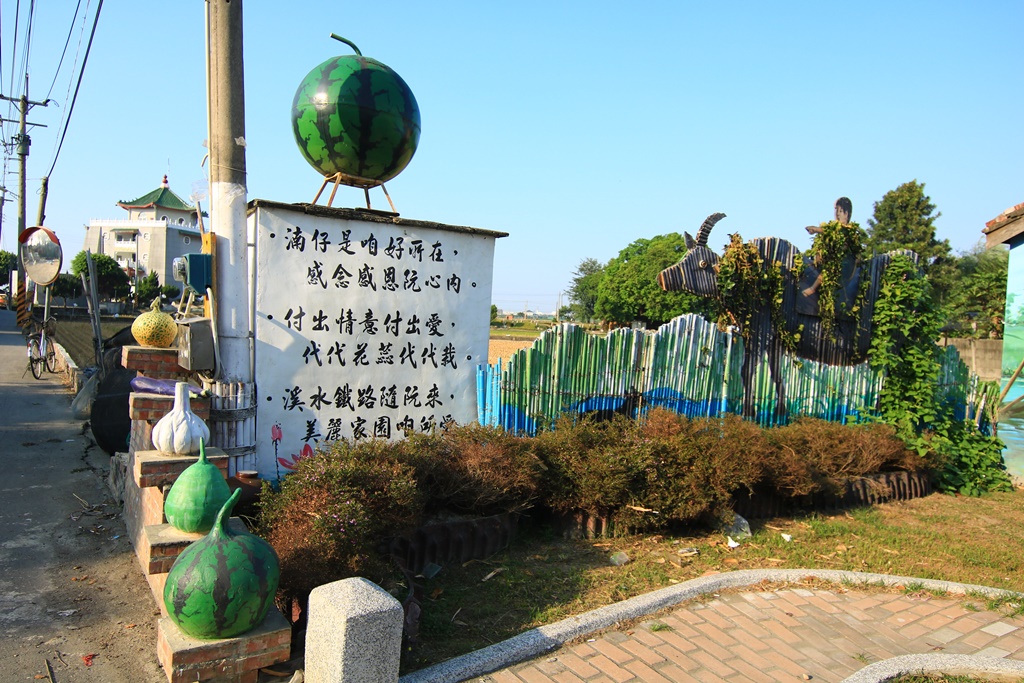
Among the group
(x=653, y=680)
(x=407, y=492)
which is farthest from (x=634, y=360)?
(x=653, y=680)

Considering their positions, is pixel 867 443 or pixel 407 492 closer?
pixel 407 492

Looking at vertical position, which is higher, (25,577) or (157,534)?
(157,534)

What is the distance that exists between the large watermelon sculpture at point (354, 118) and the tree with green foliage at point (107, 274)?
5146cm

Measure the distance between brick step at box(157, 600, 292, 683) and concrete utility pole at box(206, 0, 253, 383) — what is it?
2.47 metres

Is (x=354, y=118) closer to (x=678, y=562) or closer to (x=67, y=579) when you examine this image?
(x=67, y=579)

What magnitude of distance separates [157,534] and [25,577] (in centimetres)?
145

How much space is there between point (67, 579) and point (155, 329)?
84.2 inches

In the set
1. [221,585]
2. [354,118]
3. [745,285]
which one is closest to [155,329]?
[354,118]

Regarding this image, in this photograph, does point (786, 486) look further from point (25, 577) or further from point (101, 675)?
point (25, 577)

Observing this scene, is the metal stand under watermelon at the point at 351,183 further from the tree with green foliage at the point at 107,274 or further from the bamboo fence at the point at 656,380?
the tree with green foliage at the point at 107,274

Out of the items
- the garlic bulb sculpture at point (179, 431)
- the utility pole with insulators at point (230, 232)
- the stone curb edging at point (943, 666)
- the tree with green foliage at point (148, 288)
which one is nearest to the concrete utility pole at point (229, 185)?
the utility pole with insulators at point (230, 232)

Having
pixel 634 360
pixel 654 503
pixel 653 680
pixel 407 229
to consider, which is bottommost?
pixel 653 680

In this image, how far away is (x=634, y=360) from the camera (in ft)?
25.1

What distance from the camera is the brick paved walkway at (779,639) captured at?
3.87 meters
